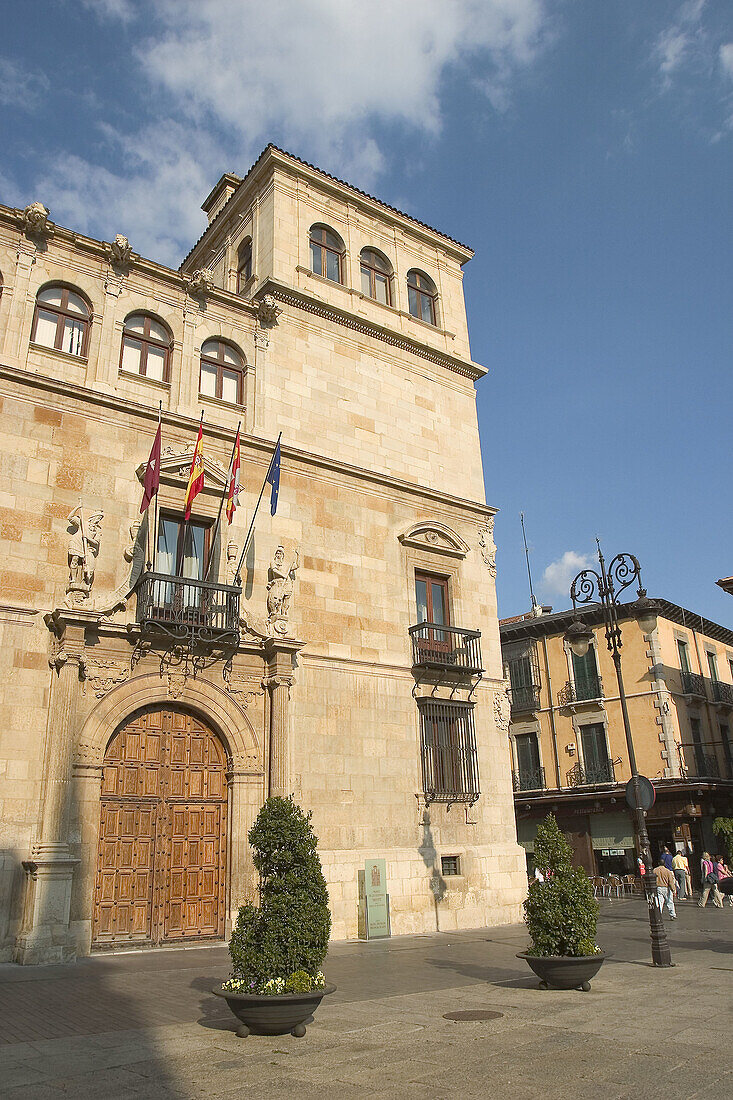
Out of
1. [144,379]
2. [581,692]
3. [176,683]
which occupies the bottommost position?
[176,683]

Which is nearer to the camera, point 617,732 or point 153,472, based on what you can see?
point 153,472

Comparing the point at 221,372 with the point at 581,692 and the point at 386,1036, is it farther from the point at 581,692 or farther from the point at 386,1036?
the point at 581,692

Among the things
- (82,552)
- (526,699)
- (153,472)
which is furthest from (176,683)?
(526,699)

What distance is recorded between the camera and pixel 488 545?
78.7 ft

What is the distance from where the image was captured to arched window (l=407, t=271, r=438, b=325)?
26.0 metres

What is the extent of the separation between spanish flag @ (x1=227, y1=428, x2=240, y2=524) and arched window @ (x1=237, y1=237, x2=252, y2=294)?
7630 millimetres

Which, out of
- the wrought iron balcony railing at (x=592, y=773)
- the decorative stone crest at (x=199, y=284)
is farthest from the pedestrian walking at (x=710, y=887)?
the decorative stone crest at (x=199, y=284)

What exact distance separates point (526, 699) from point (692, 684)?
7436 mm

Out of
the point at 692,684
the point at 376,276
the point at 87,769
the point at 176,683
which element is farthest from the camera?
the point at 692,684

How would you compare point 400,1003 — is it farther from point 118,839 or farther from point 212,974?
point 118,839

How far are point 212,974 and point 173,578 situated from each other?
7.26m

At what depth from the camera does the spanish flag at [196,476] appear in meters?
17.2

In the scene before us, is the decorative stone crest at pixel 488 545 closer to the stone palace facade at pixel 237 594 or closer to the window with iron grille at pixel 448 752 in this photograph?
the stone palace facade at pixel 237 594

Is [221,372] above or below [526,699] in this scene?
above
